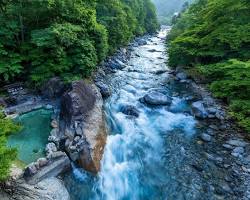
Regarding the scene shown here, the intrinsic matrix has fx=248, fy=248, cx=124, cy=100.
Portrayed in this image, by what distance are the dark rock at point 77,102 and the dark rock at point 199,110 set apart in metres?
5.99

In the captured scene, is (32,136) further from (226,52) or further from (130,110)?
(226,52)

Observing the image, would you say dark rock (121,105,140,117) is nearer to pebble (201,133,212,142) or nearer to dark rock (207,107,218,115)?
Answer: pebble (201,133,212,142)

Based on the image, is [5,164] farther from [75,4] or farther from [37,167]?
[75,4]

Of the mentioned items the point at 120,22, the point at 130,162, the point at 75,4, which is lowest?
the point at 130,162

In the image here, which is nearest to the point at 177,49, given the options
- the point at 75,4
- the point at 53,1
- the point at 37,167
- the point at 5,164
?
the point at 75,4

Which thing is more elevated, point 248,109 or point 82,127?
point 248,109

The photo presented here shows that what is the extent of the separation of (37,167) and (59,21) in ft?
34.9

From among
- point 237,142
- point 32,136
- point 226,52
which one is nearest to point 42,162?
point 32,136

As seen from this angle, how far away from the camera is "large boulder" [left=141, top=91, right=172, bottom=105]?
1583 cm

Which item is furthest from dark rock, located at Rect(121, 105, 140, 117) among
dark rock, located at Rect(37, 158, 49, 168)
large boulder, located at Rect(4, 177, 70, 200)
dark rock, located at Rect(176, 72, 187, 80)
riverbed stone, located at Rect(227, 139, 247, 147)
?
dark rock, located at Rect(176, 72, 187, 80)

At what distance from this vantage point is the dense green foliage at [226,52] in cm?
1286

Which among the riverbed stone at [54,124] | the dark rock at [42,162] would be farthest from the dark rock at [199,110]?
the dark rock at [42,162]

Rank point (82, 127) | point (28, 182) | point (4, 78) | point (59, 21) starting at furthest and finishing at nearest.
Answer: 1. point (59, 21)
2. point (4, 78)
3. point (82, 127)
4. point (28, 182)

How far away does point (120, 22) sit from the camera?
25.8 metres
